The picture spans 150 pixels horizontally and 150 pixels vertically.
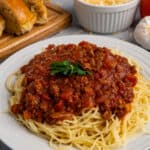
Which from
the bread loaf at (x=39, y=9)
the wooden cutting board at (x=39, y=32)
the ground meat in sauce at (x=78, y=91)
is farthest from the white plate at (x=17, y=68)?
the bread loaf at (x=39, y=9)

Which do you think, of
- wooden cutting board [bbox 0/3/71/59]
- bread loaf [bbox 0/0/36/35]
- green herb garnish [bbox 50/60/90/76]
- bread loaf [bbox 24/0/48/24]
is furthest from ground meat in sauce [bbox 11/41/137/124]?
bread loaf [bbox 24/0/48/24]

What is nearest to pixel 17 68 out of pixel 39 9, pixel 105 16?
pixel 39 9

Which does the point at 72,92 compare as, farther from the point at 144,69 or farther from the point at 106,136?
the point at 144,69

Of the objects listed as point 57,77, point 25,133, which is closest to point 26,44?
point 57,77

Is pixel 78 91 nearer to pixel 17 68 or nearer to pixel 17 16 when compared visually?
pixel 17 68

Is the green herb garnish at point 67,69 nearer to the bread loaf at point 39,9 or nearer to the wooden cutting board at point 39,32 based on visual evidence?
the wooden cutting board at point 39,32

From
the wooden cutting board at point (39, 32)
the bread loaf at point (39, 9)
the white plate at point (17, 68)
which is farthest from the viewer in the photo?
the bread loaf at point (39, 9)
